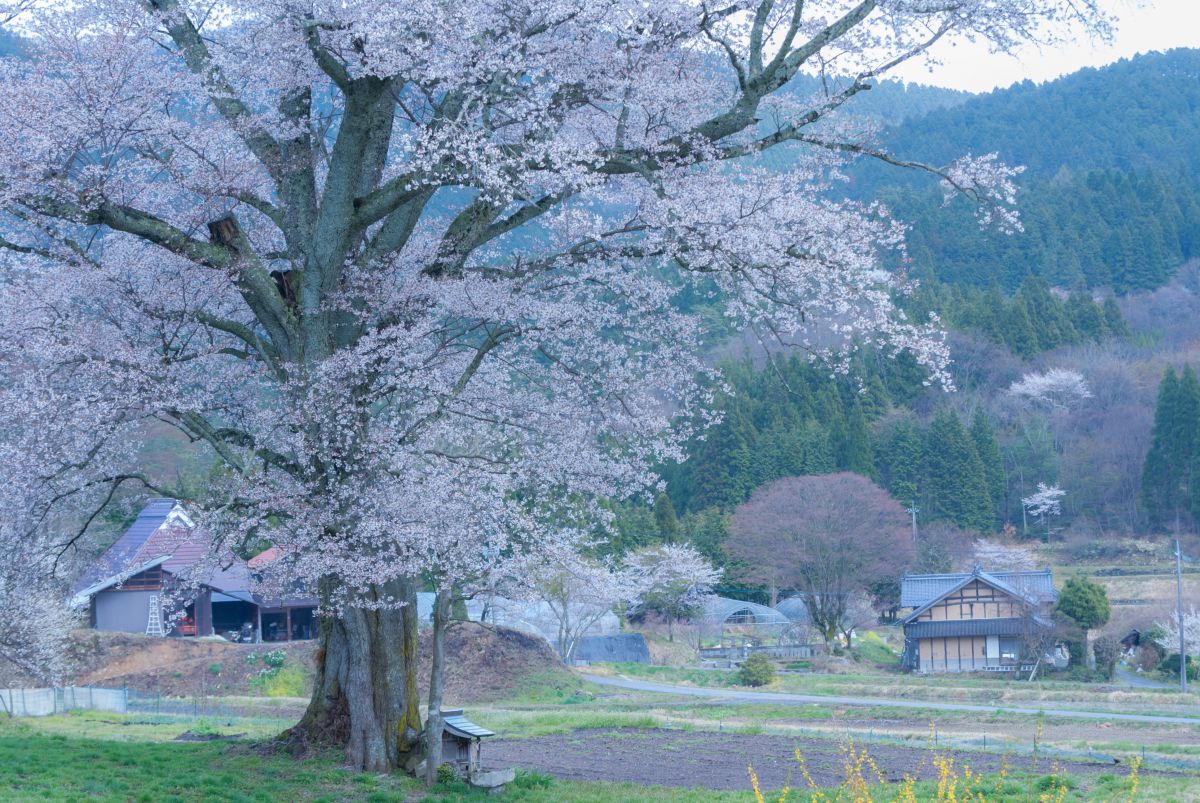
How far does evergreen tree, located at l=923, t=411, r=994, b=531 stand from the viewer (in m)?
48.2

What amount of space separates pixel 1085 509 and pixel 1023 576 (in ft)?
66.9

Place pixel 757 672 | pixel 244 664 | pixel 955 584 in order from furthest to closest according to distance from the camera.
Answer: pixel 955 584 → pixel 757 672 → pixel 244 664

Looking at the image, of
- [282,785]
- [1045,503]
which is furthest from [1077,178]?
[282,785]

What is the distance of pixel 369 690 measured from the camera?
9.54m

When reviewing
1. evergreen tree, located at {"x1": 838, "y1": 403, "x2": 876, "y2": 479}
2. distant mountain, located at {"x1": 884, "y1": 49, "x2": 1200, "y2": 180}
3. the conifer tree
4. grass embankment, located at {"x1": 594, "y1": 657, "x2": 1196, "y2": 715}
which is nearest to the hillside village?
grass embankment, located at {"x1": 594, "y1": 657, "x2": 1196, "y2": 715}

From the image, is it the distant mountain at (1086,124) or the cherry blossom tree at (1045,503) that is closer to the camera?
the cherry blossom tree at (1045,503)

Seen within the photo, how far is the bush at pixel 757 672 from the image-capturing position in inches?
1197

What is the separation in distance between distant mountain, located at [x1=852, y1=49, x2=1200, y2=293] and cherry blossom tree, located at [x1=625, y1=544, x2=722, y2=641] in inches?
983

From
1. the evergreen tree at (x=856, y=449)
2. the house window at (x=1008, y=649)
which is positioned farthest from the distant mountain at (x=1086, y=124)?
the house window at (x=1008, y=649)

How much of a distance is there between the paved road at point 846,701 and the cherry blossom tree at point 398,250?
1138cm

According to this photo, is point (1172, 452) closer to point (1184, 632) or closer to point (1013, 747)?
point (1184, 632)

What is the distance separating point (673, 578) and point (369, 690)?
Answer: 99.6 feet

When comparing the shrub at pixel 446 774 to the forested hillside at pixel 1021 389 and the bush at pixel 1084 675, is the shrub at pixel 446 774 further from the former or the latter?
the bush at pixel 1084 675

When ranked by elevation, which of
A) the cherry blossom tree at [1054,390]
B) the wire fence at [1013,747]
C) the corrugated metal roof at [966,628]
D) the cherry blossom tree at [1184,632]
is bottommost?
the corrugated metal roof at [966,628]
